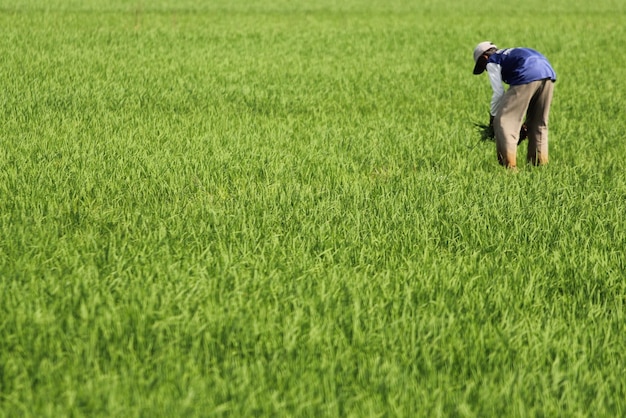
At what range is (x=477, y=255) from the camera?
4.27 m

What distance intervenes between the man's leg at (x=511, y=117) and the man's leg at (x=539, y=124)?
0.74 ft

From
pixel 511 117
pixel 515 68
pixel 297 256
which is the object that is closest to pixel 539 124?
pixel 511 117

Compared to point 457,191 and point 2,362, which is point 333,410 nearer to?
point 2,362

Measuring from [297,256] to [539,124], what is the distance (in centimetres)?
351

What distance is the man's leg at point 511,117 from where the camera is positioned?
6.31m

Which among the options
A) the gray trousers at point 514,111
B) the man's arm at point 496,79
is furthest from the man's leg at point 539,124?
the man's arm at point 496,79

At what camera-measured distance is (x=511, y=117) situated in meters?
6.37

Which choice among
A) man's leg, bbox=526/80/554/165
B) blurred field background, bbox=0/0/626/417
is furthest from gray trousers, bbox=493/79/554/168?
blurred field background, bbox=0/0/626/417

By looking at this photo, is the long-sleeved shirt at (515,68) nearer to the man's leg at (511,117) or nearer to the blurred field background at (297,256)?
the man's leg at (511,117)

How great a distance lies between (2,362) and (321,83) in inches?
327

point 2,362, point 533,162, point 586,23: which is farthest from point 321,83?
point 586,23

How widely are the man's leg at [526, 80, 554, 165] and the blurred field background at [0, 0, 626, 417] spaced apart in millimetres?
228

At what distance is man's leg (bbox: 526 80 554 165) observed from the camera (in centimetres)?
652

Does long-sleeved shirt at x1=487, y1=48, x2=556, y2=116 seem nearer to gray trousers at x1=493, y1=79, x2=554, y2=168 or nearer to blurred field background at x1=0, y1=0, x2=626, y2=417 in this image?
gray trousers at x1=493, y1=79, x2=554, y2=168
